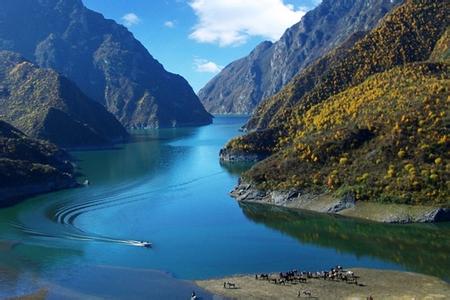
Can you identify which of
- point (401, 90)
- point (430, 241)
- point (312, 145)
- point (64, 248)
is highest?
point (401, 90)

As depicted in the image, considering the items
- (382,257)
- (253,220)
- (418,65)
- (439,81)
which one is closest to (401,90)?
(439,81)

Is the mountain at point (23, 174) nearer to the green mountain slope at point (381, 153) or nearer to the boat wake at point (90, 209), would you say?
the boat wake at point (90, 209)

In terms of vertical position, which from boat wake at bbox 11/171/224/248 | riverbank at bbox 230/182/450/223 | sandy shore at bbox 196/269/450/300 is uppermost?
boat wake at bbox 11/171/224/248

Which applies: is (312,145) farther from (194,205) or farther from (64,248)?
(64,248)

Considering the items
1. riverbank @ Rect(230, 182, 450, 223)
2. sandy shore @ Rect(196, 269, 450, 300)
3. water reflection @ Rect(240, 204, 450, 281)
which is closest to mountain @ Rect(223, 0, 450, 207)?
riverbank @ Rect(230, 182, 450, 223)

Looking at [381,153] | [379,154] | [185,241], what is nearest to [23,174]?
[185,241]

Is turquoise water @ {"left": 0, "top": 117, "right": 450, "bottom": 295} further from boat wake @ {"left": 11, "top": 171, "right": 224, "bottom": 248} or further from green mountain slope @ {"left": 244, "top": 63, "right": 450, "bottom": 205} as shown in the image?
green mountain slope @ {"left": 244, "top": 63, "right": 450, "bottom": 205}

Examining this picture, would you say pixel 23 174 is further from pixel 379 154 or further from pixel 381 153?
pixel 381 153

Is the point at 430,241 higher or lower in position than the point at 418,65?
lower
